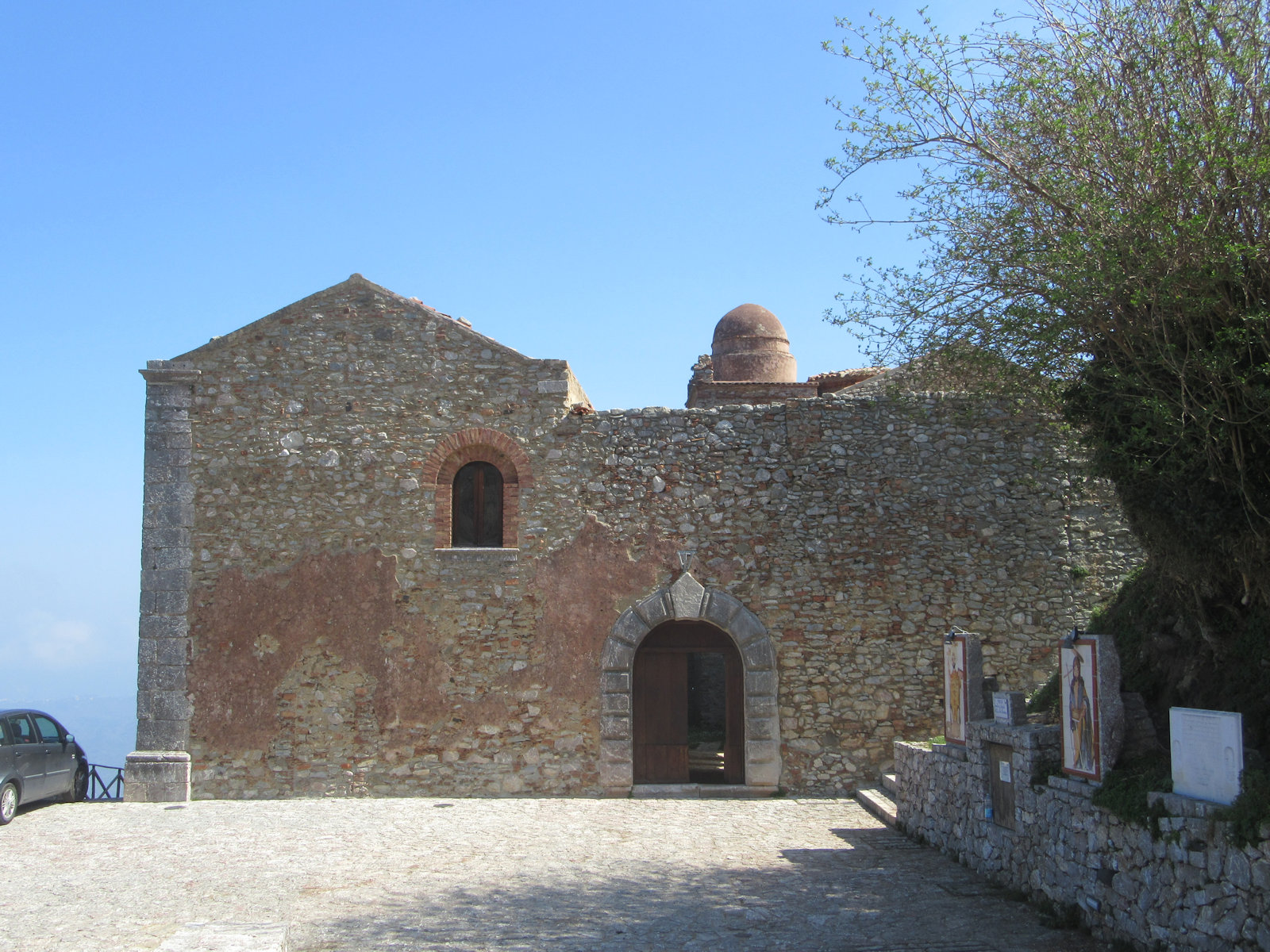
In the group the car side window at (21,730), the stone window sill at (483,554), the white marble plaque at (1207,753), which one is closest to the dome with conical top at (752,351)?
the stone window sill at (483,554)

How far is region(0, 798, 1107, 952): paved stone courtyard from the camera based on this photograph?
245 inches

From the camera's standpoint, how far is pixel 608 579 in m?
11.3

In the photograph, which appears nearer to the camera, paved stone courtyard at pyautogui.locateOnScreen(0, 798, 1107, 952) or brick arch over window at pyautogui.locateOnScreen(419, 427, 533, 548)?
paved stone courtyard at pyautogui.locateOnScreen(0, 798, 1107, 952)

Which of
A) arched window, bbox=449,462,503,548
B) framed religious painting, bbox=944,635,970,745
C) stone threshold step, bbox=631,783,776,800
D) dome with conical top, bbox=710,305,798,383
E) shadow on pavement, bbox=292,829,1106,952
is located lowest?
stone threshold step, bbox=631,783,776,800

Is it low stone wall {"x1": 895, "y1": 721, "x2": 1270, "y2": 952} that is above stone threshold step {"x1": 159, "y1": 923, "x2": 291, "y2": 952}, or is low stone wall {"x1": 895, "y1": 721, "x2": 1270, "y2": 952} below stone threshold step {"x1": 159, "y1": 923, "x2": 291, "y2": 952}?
above

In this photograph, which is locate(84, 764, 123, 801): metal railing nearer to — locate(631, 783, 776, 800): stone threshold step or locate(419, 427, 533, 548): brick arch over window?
locate(419, 427, 533, 548): brick arch over window

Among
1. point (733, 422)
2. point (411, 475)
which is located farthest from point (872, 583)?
point (411, 475)

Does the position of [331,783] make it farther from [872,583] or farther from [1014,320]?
[1014,320]

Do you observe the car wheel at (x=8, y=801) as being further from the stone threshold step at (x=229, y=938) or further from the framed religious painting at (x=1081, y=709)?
the framed religious painting at (x=1081, y=709)

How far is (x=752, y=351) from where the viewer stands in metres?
19.9

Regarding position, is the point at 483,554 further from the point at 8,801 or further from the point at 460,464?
the point at 8,801

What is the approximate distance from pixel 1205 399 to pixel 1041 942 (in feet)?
11.3

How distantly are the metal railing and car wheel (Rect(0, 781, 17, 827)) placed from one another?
1.45 metres

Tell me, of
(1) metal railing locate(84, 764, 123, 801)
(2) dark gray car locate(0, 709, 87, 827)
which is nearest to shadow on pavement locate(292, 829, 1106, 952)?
(2) dark gray car locate(0, 709, 87, 827)
